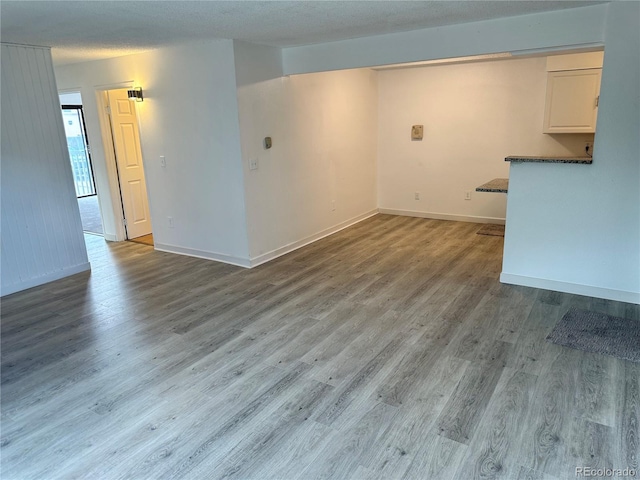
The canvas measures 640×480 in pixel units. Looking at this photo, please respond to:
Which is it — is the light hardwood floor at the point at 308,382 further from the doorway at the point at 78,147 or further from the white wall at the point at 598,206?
the doorway at the point at 78,147

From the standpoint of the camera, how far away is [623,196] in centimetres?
332

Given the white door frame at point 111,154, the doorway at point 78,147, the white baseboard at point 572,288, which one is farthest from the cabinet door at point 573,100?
the doorway at point 78,147

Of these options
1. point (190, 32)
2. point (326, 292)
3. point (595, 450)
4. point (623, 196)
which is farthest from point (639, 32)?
point (190, 32)

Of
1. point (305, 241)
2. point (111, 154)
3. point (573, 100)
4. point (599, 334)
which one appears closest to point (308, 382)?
point (599, 334)

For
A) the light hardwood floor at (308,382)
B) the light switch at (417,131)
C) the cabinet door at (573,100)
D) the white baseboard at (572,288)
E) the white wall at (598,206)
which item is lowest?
the light hardwood floor at (308,382)

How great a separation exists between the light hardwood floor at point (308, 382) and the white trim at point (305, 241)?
21.8 inches

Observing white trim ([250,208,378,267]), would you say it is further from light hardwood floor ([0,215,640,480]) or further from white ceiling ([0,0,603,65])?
white ceiling ([0,0,603,65])

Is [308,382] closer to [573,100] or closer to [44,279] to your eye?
Answer: [44,279]

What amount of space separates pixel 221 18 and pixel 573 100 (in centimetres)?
386

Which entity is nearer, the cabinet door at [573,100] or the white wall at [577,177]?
the white wall at [577,177]

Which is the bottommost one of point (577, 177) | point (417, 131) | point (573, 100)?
point (577, 177)

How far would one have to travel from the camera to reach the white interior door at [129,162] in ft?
18.1

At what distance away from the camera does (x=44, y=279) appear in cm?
435

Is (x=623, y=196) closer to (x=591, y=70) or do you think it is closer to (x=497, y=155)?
(x=591, y=70)
